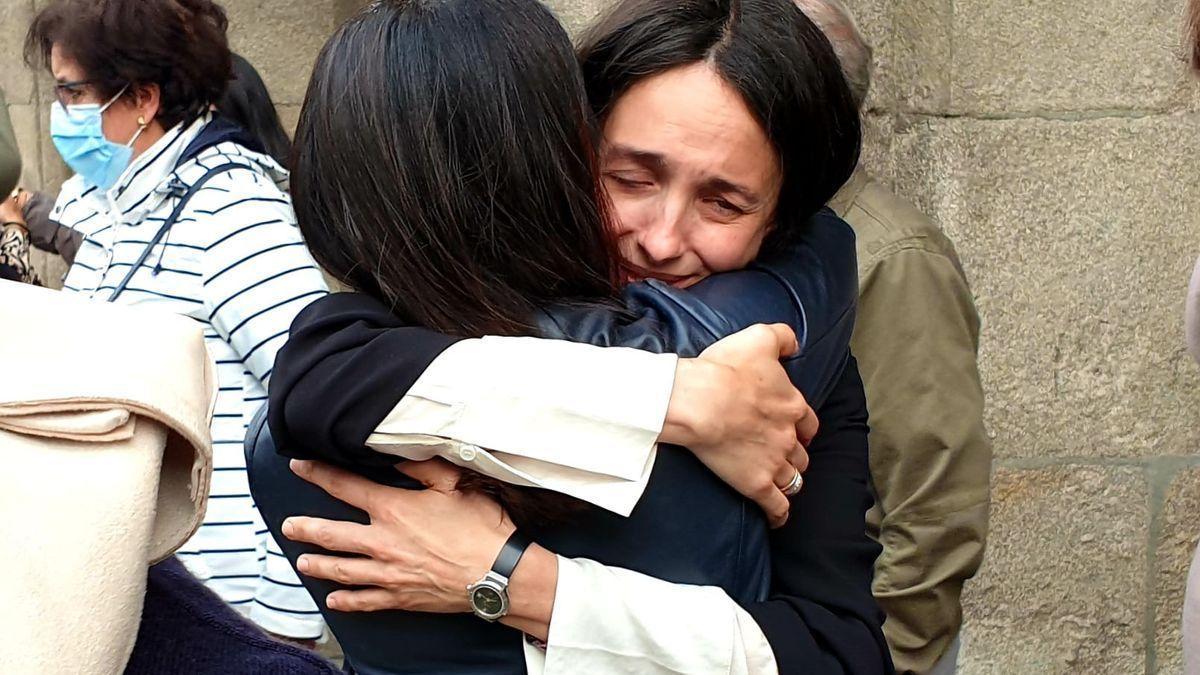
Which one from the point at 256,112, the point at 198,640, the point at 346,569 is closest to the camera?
the point at 198,640

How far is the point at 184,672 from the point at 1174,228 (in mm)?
2736

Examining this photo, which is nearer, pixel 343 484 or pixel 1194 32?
pixel 343 484

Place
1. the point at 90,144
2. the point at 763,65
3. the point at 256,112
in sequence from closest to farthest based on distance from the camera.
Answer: the point at 763,65 → the point at 90,144 → the point at 256,112

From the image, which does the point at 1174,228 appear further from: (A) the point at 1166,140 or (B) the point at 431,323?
(B) the point at 431,323

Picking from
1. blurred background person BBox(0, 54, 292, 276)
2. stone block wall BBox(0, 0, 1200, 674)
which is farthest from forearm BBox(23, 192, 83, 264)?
stone block wall BBox(0, 0, 1200, 674)

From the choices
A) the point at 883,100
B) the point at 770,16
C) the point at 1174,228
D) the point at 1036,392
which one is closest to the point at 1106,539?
the point at 1036,392

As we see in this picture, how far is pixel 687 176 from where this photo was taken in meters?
1.43

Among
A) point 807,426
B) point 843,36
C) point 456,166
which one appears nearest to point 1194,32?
point 843,36

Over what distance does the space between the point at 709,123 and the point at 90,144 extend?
90.4 inches

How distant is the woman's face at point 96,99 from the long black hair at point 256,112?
0.45 m

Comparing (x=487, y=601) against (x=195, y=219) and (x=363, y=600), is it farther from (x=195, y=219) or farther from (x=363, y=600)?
(x=195, y=219)

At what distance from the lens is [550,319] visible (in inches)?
49.3

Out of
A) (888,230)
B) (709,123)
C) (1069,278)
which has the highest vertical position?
(709,123)

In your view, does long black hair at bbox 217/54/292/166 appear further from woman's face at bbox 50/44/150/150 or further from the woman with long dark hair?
the woman with long dark hair
